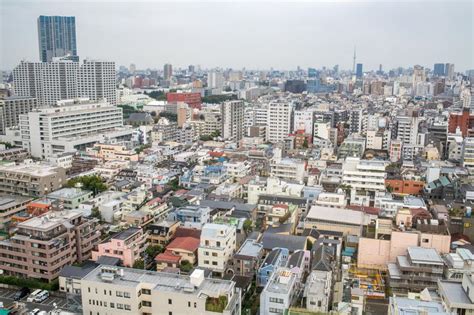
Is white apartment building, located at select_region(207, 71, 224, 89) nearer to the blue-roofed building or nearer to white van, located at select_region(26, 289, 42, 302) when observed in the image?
the blue-roofed building

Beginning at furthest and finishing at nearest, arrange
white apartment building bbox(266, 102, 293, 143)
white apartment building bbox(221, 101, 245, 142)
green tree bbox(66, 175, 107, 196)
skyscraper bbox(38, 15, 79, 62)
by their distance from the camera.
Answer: skyscraper bbox(38, 15, 79, 62), white apartment building bbox(221, 101, 245, 142), white apartment building bbox(266, 102, 293, 143), green tree bbox(66, 175, 107, 196)

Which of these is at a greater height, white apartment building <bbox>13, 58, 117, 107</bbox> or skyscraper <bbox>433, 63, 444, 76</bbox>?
skyscraper <bbox>433, 63, 444, 76</bbox>

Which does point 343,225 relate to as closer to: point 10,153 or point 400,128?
point 400,128

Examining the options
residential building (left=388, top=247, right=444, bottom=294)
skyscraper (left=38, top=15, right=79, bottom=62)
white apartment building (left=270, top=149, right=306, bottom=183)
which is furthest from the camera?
skyscraper (left=38, top=15, right=79, bottom=62)

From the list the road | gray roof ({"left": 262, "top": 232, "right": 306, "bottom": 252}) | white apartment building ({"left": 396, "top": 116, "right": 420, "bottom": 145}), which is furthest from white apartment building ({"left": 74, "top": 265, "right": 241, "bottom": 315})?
white apartment building ({"left": 396, "top": 116, "right": 420, "bottom": 145})

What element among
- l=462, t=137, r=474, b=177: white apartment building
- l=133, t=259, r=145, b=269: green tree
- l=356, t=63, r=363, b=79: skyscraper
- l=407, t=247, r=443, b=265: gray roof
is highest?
l=356, t=63, r=363, b=79: skyscraper

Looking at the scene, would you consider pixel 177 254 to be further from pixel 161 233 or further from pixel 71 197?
pixel 71 197

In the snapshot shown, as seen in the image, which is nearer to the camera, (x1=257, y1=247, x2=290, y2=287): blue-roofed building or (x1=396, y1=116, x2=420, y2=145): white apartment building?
(x1=257, y1=247, x2=290, y2=287): blue-roofed building

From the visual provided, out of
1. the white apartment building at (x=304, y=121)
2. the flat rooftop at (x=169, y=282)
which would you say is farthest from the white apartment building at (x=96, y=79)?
the flat rooftop at (x=169, y=282)
